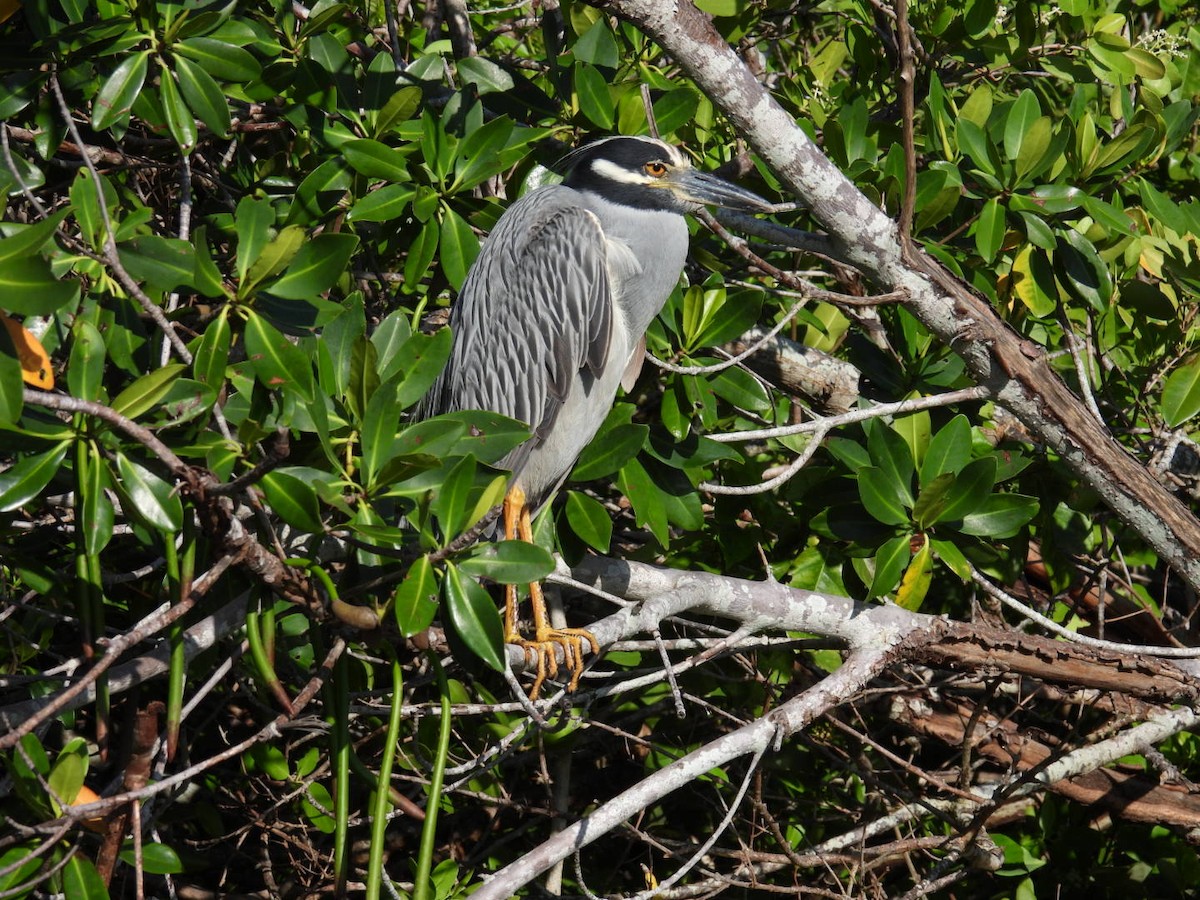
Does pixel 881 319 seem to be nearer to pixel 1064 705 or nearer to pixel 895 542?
pixel 895 542

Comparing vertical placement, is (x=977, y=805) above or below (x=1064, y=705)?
above

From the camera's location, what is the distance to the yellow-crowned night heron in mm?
3086

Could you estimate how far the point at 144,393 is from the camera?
163cm

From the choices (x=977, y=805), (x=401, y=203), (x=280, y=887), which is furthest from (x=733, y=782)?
(x=401, y=203)

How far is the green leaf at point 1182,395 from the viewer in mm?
2680

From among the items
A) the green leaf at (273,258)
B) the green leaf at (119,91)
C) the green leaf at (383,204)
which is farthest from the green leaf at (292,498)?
the green leaf at (119,91)

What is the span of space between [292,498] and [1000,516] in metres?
Result: 1.60

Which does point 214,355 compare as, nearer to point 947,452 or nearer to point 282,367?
point 282,367

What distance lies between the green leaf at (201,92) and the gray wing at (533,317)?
3.13 feet

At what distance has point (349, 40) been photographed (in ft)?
9.69

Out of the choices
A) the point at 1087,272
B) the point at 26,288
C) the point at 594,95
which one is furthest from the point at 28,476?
the point at 1087,272

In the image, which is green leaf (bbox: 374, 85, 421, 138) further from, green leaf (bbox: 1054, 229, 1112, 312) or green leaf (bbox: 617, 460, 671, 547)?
green leaf (bbox: 1054, 229, 1112, 312)

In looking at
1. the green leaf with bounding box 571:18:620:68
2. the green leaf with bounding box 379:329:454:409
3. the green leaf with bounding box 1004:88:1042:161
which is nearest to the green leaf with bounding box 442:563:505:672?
the green leaf with bounding box 379:329:454:409

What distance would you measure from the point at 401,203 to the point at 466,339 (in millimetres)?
783
